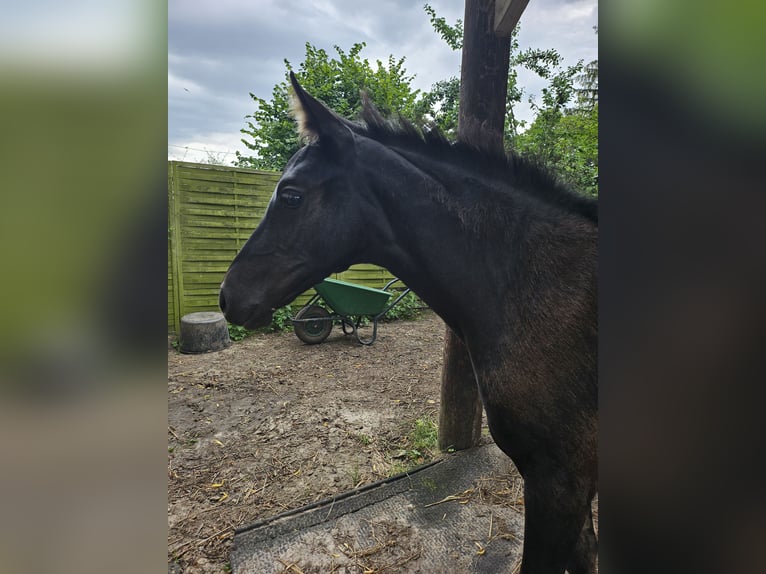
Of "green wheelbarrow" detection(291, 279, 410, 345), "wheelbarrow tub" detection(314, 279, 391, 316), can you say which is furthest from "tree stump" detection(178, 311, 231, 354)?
"wheelbarrow tub" detection(314, 279, 391, 316)

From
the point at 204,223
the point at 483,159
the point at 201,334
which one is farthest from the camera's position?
the point at 204,223

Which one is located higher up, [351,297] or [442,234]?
[442,234]

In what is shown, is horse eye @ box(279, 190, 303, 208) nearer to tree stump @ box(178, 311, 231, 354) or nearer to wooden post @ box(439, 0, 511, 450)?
wooden post @ box(439, 0, 511, 450)

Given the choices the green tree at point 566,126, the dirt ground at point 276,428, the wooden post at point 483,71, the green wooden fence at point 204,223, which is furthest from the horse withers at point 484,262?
the green wooden fence at point 204,223

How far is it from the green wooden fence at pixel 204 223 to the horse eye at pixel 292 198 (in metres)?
4.56

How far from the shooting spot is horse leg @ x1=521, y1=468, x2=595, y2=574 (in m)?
1.19

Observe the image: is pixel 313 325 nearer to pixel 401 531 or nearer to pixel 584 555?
pixel 401 531

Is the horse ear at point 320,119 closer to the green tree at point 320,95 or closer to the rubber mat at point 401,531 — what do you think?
the rubber mat at point 401,531

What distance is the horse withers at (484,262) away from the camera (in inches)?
45.6

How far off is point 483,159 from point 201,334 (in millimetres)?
4723

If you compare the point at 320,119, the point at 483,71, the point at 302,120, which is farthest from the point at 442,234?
the point at 483,71

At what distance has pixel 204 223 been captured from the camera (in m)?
5.58
